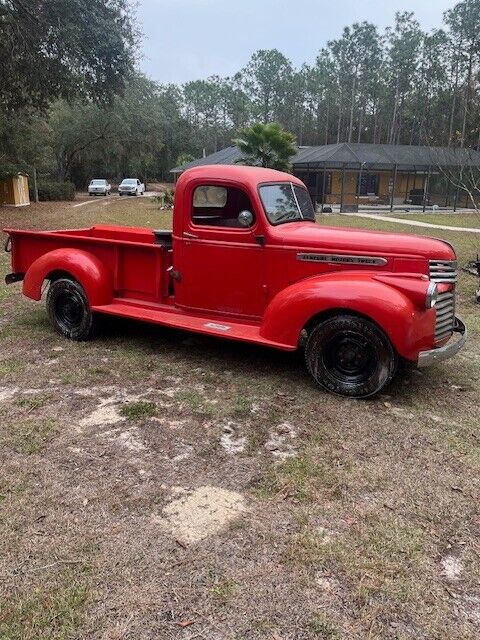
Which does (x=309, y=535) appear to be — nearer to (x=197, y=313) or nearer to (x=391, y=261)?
(x=391, y=261)

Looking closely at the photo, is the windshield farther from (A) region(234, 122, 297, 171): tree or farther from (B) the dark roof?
(B) the dark roof

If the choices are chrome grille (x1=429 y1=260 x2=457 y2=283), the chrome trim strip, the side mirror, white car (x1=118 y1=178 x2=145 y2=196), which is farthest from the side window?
white car (x1=118 y1=178 x2=145 y2=196)

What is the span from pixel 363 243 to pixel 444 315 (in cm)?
95

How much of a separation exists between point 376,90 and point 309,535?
202 ft

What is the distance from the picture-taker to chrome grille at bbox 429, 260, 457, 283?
4.46 meters

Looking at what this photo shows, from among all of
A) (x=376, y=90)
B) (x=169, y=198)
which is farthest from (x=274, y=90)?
(x=169, y=198)

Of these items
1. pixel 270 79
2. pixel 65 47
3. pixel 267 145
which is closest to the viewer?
pixel 65 47

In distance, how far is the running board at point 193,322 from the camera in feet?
15.5

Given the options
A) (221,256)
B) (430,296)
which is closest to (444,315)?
(430,296)

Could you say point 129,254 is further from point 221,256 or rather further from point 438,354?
point 438,354

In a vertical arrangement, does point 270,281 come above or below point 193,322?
above

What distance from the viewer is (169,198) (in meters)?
30.0

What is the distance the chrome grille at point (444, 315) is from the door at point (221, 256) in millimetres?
1545

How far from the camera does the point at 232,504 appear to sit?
3.04 m
